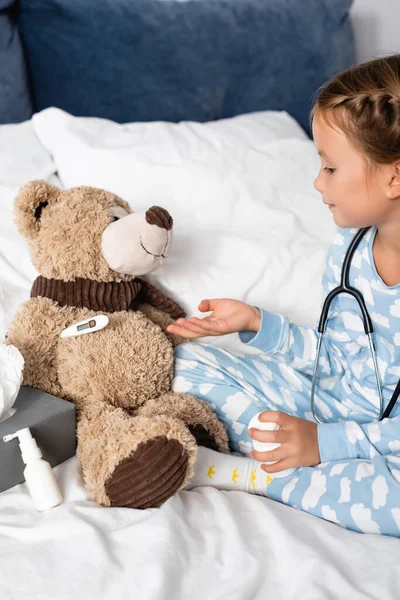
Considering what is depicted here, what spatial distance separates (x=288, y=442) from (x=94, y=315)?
1.24 ft

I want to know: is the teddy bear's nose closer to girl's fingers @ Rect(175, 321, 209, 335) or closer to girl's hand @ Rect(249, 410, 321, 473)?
girl's fingers @ Rect(175, 321, 209, 335)

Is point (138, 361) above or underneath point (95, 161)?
underneath

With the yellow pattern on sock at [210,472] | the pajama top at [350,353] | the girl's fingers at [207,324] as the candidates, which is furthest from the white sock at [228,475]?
the girl's fingers at [207,324]

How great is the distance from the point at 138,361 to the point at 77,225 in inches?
9.7

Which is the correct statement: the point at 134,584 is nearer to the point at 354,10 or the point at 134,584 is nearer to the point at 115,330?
the point at 115,330

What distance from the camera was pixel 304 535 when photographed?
2.86 ft

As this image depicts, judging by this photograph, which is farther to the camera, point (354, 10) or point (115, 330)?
point (354, 10)

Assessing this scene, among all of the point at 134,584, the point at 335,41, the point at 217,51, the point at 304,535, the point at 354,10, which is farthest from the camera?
the point at 354,10

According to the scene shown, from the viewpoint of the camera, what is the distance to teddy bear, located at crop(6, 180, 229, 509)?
3.34 feet

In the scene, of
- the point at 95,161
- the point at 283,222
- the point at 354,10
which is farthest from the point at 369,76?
the point at 354,10

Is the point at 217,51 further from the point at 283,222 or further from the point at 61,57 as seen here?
the point at 283,222

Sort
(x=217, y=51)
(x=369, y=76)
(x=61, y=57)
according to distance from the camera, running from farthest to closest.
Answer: (x=217, y=51)
(x=61, y=57)
(x=369, y=76)

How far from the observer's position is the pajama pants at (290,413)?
3.02 ft

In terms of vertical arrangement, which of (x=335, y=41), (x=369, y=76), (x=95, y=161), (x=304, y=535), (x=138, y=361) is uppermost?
(x=369, y=76)
